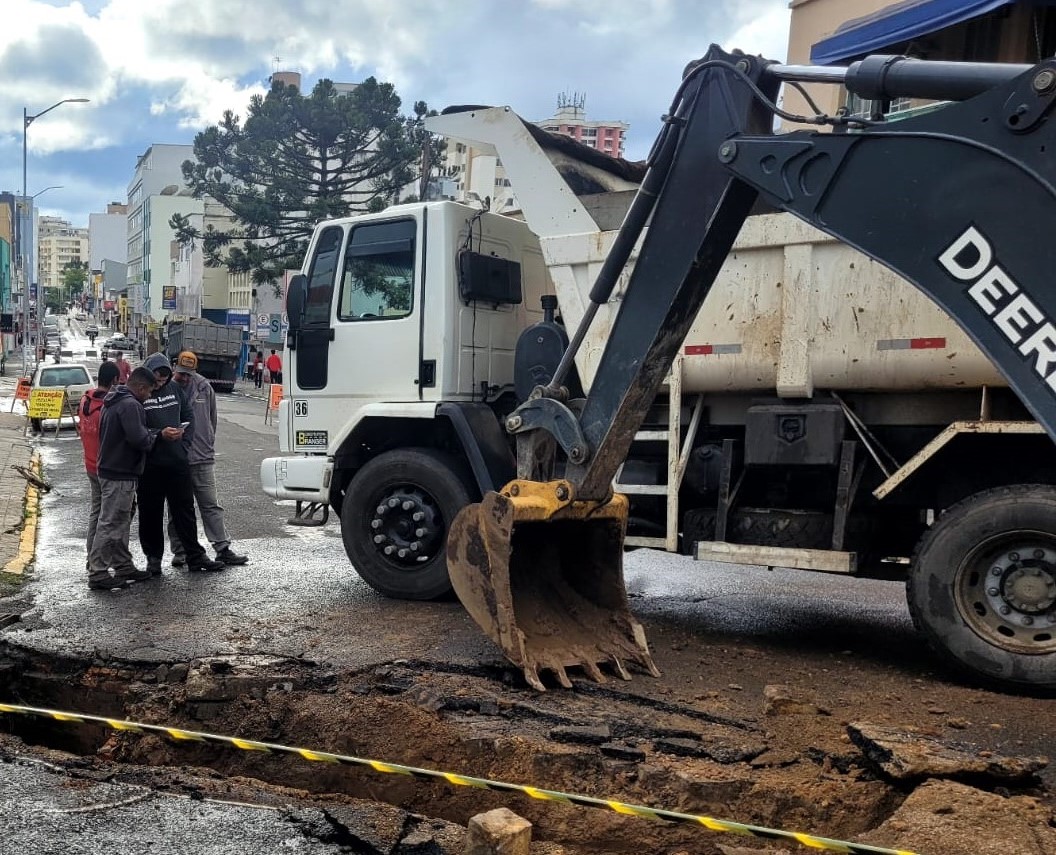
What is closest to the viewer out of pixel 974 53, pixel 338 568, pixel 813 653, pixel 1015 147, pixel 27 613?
pixel 1015 147

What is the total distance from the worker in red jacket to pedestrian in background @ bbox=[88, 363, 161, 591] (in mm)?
292

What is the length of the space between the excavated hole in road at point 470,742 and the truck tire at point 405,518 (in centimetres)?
187

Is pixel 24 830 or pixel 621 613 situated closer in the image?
pixel 24 830

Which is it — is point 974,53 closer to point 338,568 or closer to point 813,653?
point 813,653

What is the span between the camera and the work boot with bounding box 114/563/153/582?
8141 millimetres

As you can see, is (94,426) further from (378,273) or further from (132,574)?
(378,273)

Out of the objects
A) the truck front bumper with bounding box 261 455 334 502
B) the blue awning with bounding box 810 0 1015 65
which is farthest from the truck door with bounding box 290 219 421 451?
the blue awning with bounding box 810 0 1015 65

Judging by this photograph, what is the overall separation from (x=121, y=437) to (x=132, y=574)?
111 cm

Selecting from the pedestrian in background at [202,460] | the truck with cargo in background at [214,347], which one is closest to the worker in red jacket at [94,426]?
→ the pedestrian in background at [202,460]

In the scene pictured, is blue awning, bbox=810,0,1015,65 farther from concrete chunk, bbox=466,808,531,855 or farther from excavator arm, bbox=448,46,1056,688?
concrete chunk, bbox=466,808,531,855

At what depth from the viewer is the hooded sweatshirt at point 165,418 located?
8516mm

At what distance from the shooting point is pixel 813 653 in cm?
649

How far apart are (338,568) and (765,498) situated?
4.10 m

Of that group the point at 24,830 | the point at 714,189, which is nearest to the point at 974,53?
the point at 714,189
